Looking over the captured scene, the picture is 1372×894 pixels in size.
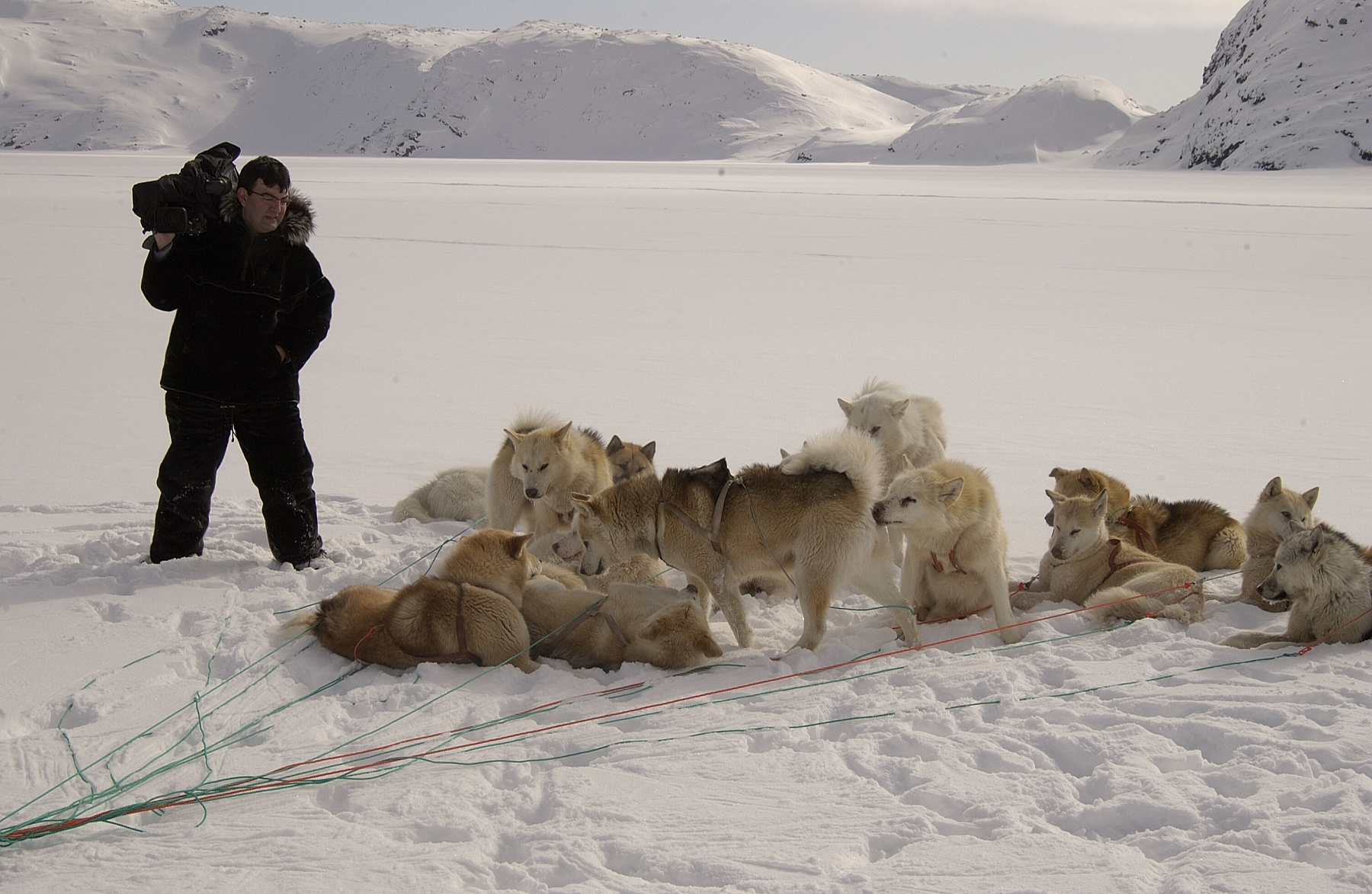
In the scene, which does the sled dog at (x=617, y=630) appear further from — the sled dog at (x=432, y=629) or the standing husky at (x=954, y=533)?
the standing husky at (x=954, y=533)

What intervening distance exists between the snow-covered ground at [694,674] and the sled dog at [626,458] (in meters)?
1.20


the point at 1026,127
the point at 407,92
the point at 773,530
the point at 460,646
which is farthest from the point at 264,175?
the point at 407,92

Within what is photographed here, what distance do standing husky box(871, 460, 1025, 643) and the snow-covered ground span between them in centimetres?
20

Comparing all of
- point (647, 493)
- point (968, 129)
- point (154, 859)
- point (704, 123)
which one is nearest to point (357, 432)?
point (647, 493)

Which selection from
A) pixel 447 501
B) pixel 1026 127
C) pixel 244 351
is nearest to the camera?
pixel 244 351

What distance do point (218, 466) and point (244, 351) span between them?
2.18 feet

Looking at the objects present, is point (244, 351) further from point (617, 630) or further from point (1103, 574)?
point (1103, 574)

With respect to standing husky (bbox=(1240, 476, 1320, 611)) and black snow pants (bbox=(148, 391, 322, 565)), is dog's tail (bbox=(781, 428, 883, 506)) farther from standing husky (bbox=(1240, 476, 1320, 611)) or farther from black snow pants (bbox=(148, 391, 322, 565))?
black snow pants (bbox=(148, 391, 322, 565))

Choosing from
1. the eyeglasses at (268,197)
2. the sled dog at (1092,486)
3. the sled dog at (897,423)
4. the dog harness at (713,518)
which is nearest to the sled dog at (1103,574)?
the sled dog at (1092,486)

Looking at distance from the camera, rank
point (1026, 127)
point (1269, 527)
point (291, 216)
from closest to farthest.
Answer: point (1269, 527) → point (291, 216) → point (1026, 127)

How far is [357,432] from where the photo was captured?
8.66m

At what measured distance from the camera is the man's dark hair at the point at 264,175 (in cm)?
523

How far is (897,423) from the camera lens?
643cm

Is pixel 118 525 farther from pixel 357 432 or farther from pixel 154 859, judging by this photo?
pixel 154 859
